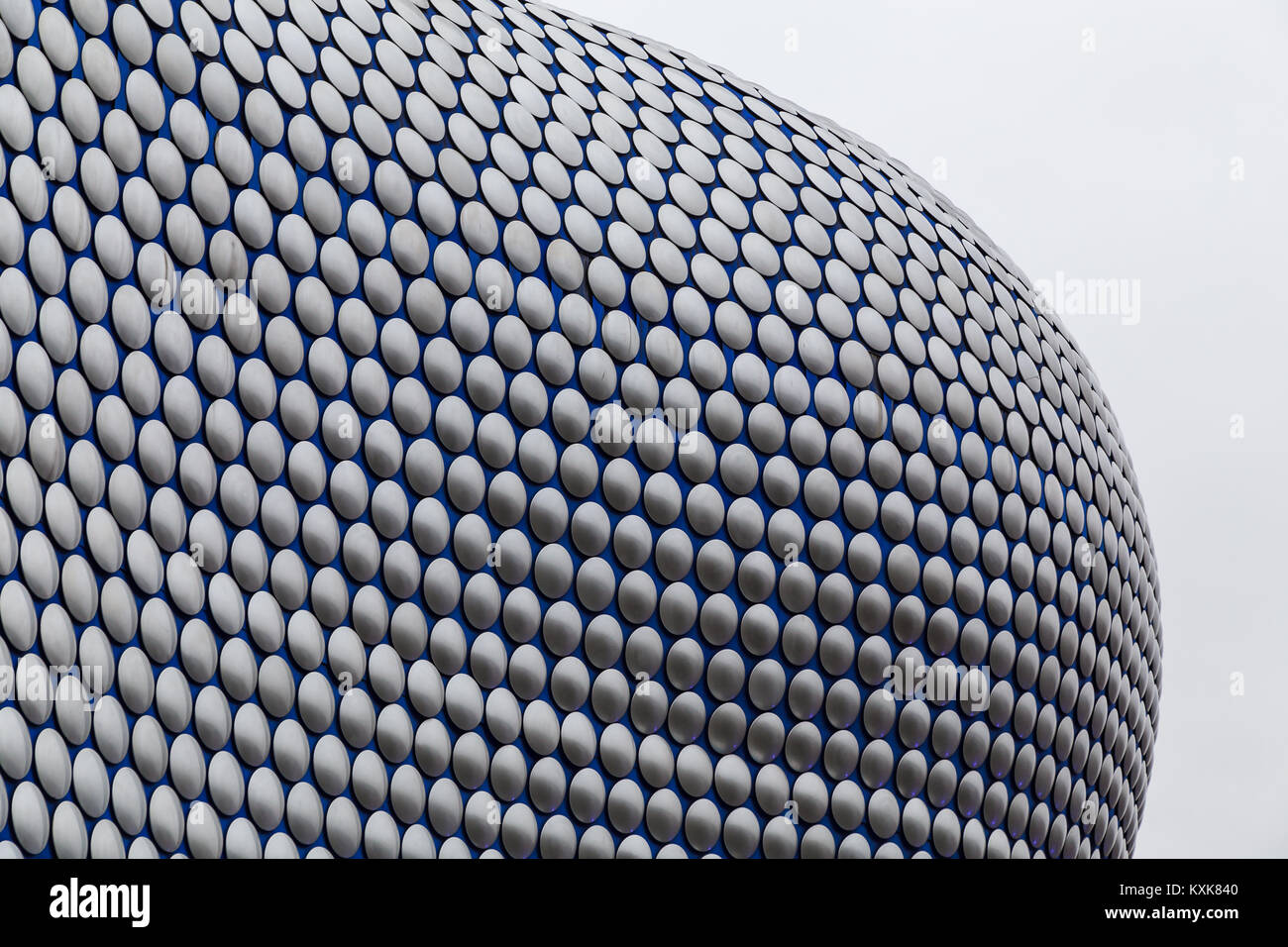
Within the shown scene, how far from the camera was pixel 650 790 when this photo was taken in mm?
19922

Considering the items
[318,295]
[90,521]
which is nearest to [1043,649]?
[318,295]

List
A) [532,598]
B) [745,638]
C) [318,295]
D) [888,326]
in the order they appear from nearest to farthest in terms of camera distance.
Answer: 1. [318,295]
2. [532,598]
3. [745,638]
4. [888,326]

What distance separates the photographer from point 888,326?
2305cm

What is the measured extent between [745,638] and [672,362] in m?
3.83

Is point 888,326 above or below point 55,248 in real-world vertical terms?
above

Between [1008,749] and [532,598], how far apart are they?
8684 millimetres

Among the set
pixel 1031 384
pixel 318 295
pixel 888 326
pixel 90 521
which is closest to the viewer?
pixel 90 521

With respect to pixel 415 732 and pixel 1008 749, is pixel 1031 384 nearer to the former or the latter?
pixel 1008 749

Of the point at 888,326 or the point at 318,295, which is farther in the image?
the point at 888,326

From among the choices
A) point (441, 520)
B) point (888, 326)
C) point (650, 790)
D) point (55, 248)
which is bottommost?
point (650, 790)

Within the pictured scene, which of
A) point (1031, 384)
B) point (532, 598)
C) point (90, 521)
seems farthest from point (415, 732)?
point (1031, 384)

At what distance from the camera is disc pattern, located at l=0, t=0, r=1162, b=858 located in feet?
50.6

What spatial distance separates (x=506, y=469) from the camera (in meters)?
19.1

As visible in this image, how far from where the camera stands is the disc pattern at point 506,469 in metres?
15.4
